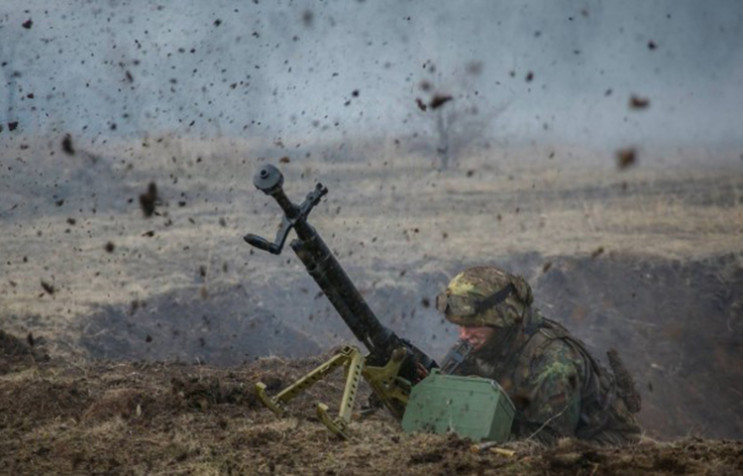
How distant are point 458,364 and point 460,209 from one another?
13190 mm

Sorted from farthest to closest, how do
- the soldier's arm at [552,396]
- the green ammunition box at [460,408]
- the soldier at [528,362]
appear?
the soldier at [528,362] < the soldier's arm at [552,396] < the green ammunition box at [460,408]

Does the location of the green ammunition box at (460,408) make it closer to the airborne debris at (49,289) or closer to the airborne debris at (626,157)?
the airborne debris at (49,289)

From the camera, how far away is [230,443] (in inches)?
239

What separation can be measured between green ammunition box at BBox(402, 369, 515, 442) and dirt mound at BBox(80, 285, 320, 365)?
6.57 metres

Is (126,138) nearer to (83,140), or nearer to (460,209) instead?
(83,140)

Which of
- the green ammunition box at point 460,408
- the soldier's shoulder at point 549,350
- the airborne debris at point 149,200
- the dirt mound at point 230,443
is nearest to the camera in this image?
the dirt mound at point 230,443

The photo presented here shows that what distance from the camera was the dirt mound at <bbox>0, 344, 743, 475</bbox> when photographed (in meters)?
5.26

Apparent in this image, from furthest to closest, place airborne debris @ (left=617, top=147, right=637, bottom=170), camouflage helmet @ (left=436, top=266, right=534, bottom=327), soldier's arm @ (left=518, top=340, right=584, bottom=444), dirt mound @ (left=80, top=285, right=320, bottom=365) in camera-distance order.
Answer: airborne debris @ (left=617, top=147, right=637, bottom=170)
dirt mound @ (left=80, top=285, right=320, bottom=365)
camouflage helmet @ (left=436, top=266, right=534, bottom=327)
soldier's arm @ (left=518, top=340, right=584, bottom=444)

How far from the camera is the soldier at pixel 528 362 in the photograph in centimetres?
685

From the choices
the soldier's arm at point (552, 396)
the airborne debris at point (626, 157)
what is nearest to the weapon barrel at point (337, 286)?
the soldier's arm at point (552, 396)

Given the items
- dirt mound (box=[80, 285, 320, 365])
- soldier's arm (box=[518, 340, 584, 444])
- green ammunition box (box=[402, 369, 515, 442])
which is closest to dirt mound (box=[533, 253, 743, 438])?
dirt mound (box=[80, 285, 320, 365])

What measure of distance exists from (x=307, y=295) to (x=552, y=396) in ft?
29.7

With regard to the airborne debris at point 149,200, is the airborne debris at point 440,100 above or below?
above

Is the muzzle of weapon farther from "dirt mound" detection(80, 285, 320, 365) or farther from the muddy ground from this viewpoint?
"dirt mound" detection(80, 285, 320, 365)
